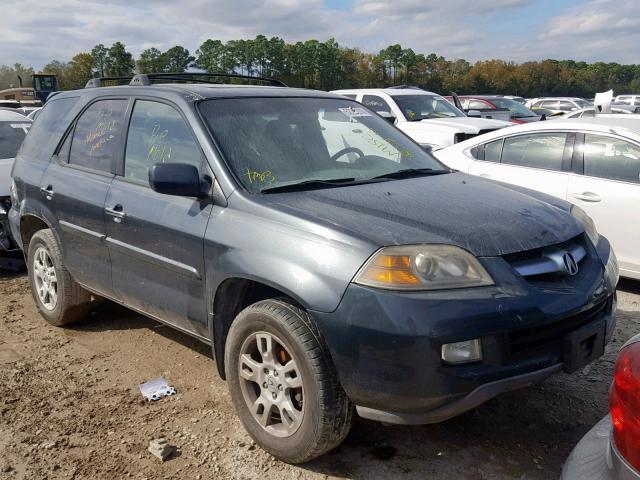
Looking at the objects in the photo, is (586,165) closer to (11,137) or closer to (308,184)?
(308,184)

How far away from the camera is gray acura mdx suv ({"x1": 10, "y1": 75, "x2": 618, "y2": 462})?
255cm

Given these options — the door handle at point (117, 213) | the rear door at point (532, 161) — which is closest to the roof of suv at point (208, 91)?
the door handle at point (117, 213)

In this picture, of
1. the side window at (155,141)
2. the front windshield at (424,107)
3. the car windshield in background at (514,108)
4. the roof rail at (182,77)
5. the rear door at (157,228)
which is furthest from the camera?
the car windshield in background at (514,108)

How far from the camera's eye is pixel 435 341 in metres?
2.47

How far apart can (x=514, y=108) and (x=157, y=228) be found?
619 inches

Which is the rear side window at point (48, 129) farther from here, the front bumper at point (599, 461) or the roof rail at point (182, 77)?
the front bumper at point (599, 461)

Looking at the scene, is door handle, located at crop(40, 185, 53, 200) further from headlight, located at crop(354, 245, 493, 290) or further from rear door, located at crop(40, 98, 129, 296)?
headlight, located at crop(354, 245, 493, 290)

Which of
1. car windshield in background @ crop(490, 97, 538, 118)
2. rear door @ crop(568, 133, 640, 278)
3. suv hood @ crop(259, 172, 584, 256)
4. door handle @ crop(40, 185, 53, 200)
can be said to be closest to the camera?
suv hood @ crop(259, 172, 584, 256)

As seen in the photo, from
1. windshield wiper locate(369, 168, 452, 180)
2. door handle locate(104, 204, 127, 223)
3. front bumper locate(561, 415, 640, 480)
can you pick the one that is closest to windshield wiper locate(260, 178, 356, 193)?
windshield wiper locate(369, 168, 452, 180)

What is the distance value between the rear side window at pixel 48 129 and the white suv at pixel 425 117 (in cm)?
566

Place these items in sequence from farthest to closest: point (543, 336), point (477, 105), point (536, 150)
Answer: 1. point (477, 105)
2. point (536, 150)
3. point (543, 336)

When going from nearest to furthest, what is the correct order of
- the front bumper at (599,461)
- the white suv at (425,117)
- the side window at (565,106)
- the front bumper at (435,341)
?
the front bumper at (599,461)
the front bumper at (435,341)
the white suv at (425,117)
the side window at (565,106)

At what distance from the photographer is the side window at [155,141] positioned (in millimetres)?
3566

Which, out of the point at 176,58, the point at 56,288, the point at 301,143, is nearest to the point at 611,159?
the point at 301,143
